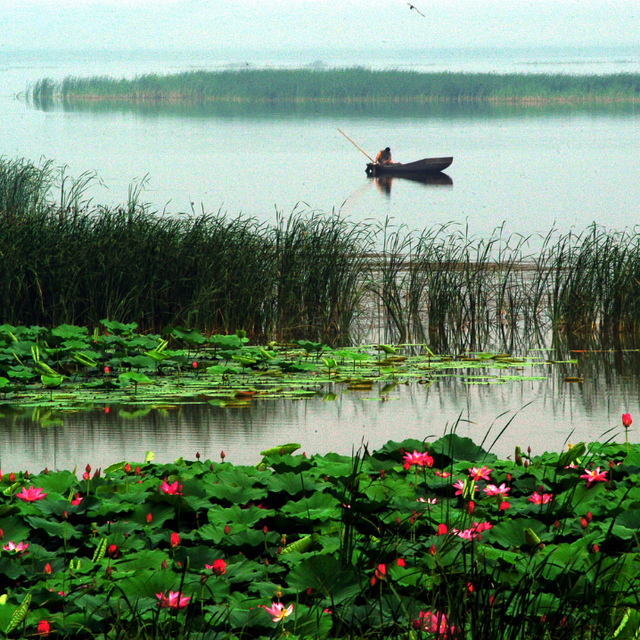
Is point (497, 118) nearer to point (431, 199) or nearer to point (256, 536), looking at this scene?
point (431, 199)

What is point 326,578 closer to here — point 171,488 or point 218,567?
point 218,567

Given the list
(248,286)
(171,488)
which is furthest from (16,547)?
(248,286)

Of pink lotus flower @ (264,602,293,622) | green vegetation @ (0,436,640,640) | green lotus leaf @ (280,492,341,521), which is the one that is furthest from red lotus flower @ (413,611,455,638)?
green lotus leaf @ (280,492,341,521)

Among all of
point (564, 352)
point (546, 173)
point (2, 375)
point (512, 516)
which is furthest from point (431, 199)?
point (512, 516)

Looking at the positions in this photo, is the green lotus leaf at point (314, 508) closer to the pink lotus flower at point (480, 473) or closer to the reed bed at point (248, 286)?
the pink lotus flower at point (480, 473)

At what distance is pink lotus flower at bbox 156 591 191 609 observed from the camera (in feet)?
7.56

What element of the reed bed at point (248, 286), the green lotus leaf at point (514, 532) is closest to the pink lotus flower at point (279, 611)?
the green lotus leaf at point (514, 532)

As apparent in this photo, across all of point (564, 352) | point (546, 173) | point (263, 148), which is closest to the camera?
point (564, 352)

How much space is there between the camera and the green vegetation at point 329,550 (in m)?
2.33

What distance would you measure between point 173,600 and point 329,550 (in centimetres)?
57

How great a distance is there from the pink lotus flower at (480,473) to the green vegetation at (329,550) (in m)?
0.02

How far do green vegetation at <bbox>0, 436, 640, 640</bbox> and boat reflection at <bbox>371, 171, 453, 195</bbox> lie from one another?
867 inches

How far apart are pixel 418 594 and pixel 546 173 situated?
2676cm

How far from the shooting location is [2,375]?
5824 mm
